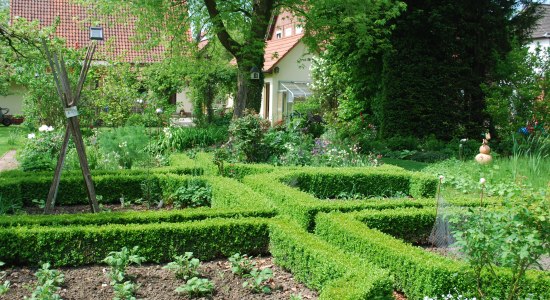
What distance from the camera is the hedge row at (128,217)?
554 centimetres

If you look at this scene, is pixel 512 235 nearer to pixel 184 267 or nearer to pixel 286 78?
pixel 184 267

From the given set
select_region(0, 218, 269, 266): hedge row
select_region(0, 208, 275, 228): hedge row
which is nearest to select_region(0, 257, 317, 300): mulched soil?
select_region(0, 218, 269, 266): hedge row

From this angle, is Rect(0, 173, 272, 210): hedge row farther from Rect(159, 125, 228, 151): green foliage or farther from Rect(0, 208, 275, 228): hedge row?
Rect(159, 125, 228, 151): green foliage

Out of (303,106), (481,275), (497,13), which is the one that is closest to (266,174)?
(481,275)

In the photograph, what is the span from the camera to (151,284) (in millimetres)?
4680

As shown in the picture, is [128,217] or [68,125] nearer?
[128,217]

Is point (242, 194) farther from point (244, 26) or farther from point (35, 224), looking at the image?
point (244, 26)

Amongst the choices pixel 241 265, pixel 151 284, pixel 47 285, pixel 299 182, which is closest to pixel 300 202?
pixel 241 265

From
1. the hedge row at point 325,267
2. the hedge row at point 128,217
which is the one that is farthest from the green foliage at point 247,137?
the hedge row at point 325,267

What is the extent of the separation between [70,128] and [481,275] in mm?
5002

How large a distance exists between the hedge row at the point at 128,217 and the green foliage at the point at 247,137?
412 centimetres

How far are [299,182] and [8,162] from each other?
744 centimetres

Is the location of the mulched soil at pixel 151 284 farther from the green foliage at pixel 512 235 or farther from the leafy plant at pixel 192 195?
the leafy plant at pixel 192 195

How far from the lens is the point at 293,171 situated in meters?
8.65
